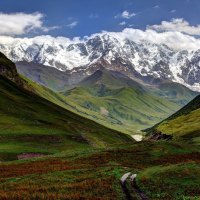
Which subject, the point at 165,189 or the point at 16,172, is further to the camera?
the point at 16,172

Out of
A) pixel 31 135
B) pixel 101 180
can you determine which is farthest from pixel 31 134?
pixel 101 180

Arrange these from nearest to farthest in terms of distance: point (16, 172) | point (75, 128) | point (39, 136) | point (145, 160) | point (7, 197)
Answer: point (7, 197) < point (16, 172) < point (145, 160) < point (39, 136) < point (75, 128)

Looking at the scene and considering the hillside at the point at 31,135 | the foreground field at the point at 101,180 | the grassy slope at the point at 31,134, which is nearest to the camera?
the foreground field at the point at 101,180

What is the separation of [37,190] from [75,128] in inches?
5700

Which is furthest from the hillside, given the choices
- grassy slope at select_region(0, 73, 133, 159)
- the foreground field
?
the foreground field

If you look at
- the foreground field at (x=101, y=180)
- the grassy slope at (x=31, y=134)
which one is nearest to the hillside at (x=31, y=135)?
the grassy slope at (x=31, y=134)

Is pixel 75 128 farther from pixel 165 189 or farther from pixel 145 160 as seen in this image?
pixel 165 189

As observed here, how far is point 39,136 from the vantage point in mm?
→ 140250

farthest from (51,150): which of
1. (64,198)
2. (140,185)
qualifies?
(64,198)

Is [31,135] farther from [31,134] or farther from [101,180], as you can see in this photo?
[101,180]

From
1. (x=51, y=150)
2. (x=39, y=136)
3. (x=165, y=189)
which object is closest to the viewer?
(x=165, y=189)

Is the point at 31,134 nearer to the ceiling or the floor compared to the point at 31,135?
nearer to the ceiling

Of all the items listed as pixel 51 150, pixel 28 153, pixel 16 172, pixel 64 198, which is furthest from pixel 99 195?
pixel 51 150

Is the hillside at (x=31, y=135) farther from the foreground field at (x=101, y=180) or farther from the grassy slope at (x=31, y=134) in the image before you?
the foreground field at (x=101, y=180)
